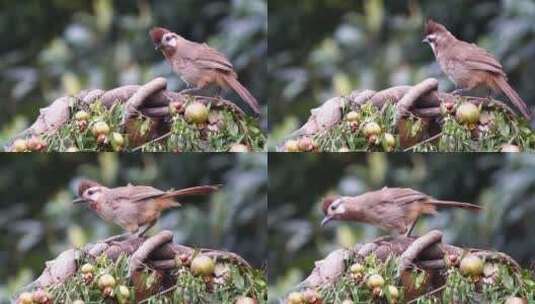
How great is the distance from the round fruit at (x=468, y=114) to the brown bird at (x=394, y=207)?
29cm

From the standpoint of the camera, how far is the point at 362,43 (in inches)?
213

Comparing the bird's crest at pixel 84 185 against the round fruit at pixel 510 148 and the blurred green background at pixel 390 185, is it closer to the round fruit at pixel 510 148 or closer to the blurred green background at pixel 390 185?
the blurred green background at pixel 390 185

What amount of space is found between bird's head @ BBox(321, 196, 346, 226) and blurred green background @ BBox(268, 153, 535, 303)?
0.10 ft

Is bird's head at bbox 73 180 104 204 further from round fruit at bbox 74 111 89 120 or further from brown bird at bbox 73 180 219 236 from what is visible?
round fruit at bbox 74 111 89 120

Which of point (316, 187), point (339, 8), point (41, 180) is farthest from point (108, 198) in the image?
point (339, 8)

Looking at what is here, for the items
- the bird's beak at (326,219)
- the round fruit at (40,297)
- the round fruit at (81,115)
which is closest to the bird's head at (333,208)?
the bird's beak at (326,219)

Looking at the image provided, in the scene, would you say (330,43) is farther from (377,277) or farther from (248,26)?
(377,277)

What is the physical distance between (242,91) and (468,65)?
2.64 ft

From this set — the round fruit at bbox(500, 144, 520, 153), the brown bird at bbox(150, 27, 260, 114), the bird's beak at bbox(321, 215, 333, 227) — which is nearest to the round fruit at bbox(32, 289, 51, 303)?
the brown bird at bbox(150, 27, 260, 114)

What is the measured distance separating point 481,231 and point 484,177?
0.19m

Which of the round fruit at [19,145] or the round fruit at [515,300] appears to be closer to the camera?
the round fruit at [515,300]

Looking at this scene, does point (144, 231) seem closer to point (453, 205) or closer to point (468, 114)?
point (453, 205)

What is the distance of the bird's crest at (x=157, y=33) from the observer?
5336 mm

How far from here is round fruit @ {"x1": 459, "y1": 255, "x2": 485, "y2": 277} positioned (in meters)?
5.26
